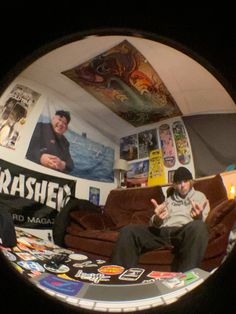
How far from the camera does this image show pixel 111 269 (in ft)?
2.76

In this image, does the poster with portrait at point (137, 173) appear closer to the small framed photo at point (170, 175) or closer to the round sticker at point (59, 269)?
A: the small framed photo at point (170, 175)

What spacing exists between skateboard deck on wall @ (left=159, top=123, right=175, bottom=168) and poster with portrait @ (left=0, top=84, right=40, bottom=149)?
328 millimetres

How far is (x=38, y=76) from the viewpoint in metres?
0.83

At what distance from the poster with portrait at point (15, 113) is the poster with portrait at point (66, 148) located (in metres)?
0.04

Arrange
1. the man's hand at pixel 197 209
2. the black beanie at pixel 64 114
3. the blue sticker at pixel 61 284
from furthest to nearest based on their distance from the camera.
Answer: the black beanie at pixel 64 114
the man's hand at pixel 197 209
the blue sticker at pixel 61 284

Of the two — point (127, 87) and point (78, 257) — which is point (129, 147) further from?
point (78, 257)

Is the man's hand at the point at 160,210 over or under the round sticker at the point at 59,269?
over

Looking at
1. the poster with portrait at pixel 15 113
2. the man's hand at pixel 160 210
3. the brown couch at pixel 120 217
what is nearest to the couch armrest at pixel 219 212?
the brown couch at pixel 120 217

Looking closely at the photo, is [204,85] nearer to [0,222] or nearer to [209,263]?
[209,263]

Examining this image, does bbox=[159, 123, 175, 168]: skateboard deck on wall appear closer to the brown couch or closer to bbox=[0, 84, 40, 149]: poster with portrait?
the brown couch

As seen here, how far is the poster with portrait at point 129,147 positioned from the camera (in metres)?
0.90

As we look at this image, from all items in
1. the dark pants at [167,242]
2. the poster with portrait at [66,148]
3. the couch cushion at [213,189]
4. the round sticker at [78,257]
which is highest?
the poster with portrait at [66,148]

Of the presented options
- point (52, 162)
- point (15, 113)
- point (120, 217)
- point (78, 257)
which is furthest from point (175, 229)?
point (15, 113)

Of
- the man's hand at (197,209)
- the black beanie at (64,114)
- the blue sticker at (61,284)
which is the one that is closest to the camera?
the blue sticker at (61,284)
